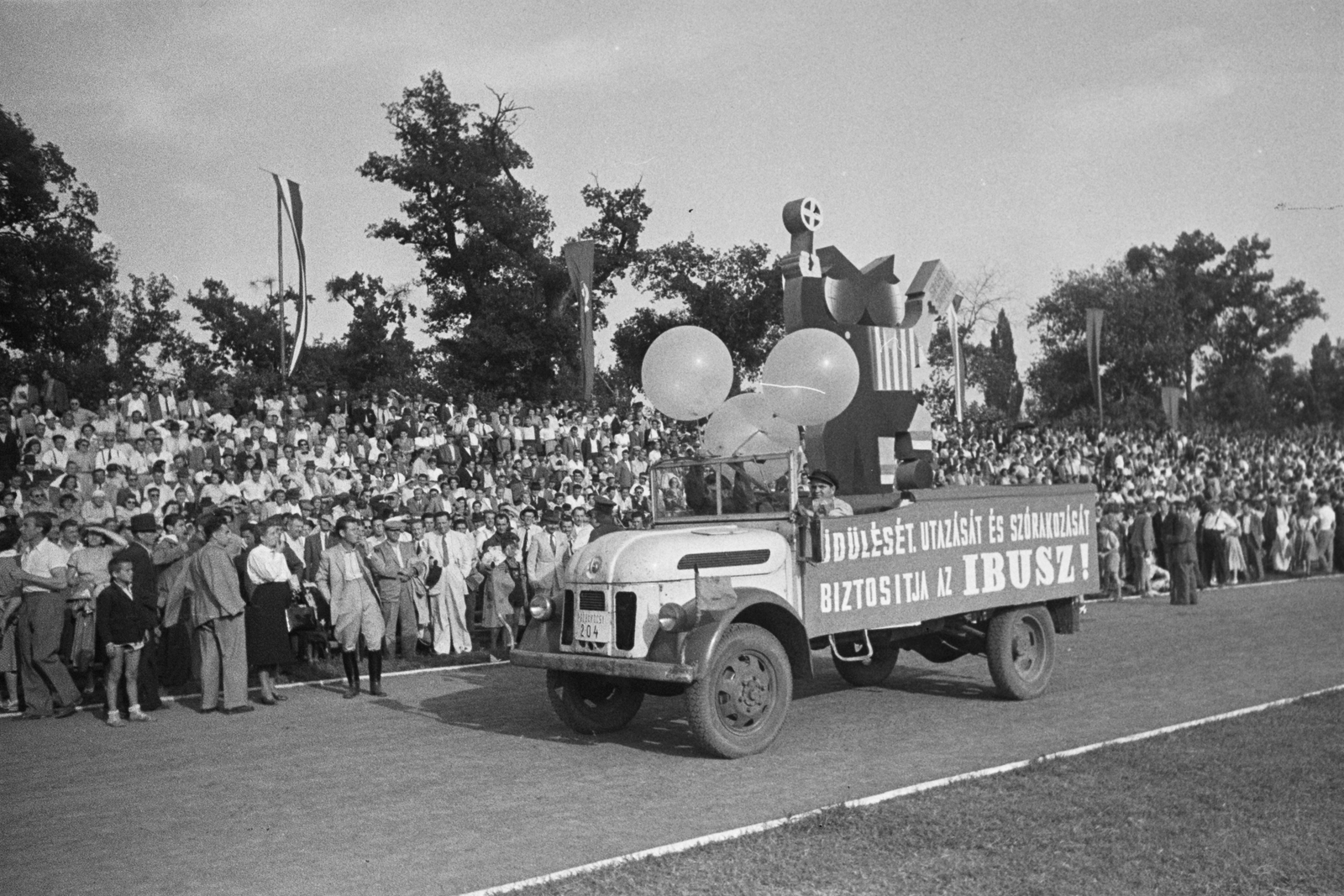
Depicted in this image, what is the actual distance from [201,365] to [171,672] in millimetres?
32539

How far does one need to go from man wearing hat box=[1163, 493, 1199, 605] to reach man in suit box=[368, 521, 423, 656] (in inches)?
516

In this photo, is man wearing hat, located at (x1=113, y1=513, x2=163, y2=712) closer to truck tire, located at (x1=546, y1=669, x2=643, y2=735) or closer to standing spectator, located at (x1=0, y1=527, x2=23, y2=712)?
standing spectator, located at (x1=0, y1=527, x2=23, y2=712)

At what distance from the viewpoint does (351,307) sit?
4366 centimetres

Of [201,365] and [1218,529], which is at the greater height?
[201,365]

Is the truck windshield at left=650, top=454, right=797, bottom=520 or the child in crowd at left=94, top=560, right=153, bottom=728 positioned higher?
the truck windshield at left=650, top=454, right=797, bottom=520

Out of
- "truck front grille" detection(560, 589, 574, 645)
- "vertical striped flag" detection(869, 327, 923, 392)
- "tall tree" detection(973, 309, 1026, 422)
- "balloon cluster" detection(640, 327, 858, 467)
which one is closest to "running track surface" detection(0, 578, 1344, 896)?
"truck front grille" detection(560, 589, 574, 645)

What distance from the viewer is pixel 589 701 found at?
9.70m

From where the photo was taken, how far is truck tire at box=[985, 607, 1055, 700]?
10.6m

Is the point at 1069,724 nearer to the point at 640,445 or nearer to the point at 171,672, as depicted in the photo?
the point at 171,672

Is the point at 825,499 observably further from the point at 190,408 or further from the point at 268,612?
the point at 190,408

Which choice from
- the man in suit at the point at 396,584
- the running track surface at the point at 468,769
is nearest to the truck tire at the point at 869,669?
the running track surface at the point at 468,769

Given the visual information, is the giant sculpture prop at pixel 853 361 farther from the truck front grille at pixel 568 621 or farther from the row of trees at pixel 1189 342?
the row of trees at pixel 1189 342

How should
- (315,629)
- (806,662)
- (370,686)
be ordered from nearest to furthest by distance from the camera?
(806,662), (370,686), (315,629)

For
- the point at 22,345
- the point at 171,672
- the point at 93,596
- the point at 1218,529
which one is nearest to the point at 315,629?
the point at 171,672
